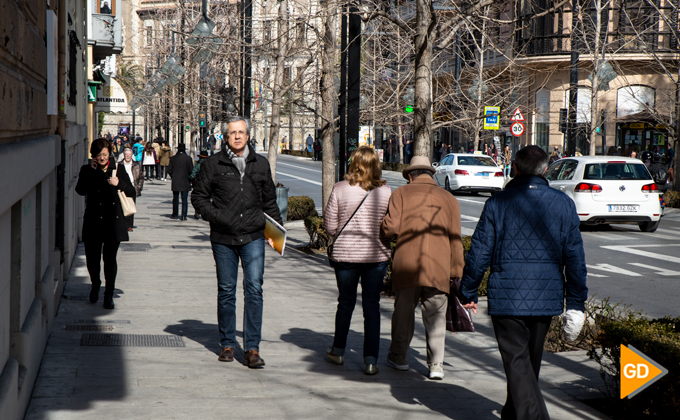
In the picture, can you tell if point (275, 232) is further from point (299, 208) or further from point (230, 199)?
point (299, 208)

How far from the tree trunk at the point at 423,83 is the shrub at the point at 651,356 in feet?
14.8

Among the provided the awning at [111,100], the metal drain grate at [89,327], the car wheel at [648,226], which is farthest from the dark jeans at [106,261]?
the awning at [111,100]

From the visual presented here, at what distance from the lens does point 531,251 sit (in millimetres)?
4453

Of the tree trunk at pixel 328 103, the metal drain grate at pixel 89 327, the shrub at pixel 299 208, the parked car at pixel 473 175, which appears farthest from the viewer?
the parked car at pixel 473 175

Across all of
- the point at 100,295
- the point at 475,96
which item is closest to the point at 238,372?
the point at 100,295

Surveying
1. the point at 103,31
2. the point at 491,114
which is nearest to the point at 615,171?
the point at 491,114

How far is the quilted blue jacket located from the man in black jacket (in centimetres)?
219

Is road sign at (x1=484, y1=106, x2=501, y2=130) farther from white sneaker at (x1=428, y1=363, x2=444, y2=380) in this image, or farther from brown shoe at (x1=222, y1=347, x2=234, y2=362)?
brown shoe at (x1=222, y1=347, x2=234, y2=362)

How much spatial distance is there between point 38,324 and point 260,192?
186 centimetres

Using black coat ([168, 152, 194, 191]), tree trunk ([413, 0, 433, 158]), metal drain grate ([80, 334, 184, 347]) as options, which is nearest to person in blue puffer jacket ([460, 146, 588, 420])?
metal drain grate ([80, 334, 184, 347])

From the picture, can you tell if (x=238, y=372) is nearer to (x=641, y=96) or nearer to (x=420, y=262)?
(x=420, y=262)

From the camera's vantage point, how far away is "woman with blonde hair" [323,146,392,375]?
20.1 ft

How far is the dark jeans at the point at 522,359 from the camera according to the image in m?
4.46

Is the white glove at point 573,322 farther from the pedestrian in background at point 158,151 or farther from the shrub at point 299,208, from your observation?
the pedestrian in background at point 158,151
